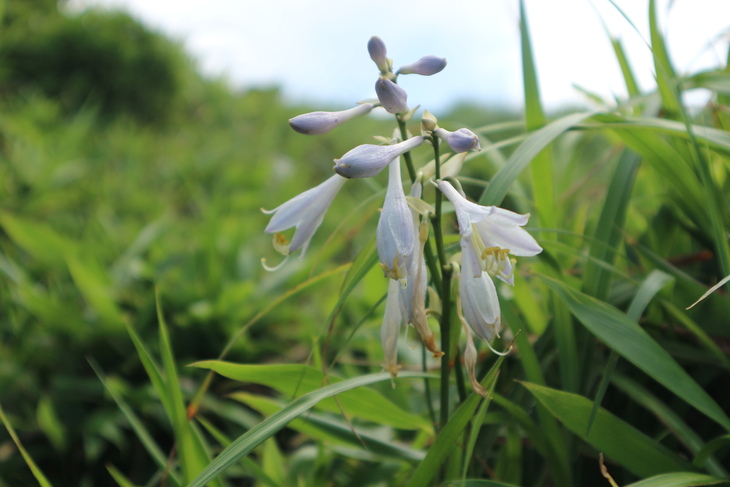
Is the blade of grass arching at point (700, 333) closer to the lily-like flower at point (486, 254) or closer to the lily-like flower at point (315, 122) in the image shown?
the lily-like flower at point (486, 254)

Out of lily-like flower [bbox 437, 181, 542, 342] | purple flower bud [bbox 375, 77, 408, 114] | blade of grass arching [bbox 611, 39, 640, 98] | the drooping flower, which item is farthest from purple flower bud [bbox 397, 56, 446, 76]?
blade of grass arching [bbox 611, 39, 640, 98]

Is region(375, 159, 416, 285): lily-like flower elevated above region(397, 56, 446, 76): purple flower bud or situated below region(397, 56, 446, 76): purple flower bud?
below

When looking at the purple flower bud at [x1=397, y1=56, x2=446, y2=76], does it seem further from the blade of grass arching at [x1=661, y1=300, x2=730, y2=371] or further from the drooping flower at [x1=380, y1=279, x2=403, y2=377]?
the blade of grass arching at [x1=661, y1=300, x2=730, y2=371]

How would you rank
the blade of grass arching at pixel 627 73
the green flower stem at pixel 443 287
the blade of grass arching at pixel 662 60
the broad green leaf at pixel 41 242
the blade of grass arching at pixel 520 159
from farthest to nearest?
the broad green leaf at pixel 41 242
the blade of grass arching at pixel 627 73
the blade of grass arching at pixel 662 60
the blade of grass arching at pixel 520 159
the green flower stem at pixel 443 287

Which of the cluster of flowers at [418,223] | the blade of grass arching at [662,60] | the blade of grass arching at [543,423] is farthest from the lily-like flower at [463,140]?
the blade of grass arching at [662,60]

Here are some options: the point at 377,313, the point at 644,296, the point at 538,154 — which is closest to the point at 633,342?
the point at 644,296

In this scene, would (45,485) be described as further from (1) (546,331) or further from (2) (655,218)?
(2) (655,218)
